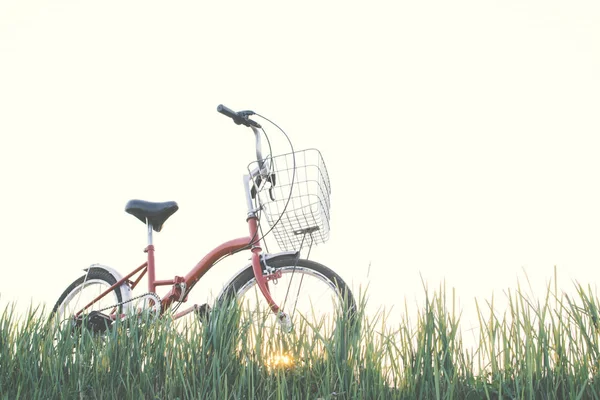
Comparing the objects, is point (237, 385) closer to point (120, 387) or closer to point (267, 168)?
point (120, 387)

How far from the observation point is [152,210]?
439cm

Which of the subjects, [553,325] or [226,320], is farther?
[226,320]

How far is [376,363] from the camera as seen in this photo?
267 cm

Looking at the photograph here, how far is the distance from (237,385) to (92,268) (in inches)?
98.2

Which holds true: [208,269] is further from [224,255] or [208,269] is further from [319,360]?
[319,360]

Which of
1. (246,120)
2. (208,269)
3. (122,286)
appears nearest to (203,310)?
(208,269)

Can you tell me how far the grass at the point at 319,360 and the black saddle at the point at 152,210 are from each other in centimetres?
125

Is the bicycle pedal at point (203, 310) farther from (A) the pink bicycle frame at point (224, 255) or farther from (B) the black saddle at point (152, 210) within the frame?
(B) the black saddle at point (152, 210)

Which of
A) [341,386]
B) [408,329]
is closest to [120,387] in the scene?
[341,386]

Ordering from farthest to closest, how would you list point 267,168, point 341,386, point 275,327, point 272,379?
point 267,168 < point 275,327 < point 272,379 < point 341,386

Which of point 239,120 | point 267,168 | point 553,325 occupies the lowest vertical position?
point 553,325

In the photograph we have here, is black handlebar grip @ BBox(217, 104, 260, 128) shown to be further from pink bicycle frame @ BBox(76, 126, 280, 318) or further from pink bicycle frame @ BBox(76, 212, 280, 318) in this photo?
pink bicycle frame @ BBox(76, 212, 280, 318)

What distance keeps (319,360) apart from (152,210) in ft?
6.62

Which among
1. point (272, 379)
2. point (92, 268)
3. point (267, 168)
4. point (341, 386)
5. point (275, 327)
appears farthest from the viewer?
point (92, 268)
